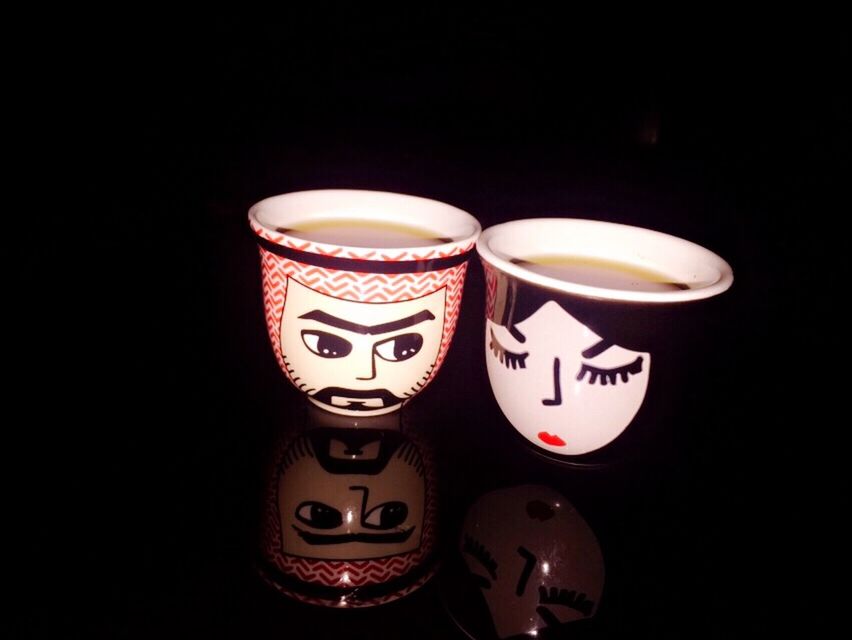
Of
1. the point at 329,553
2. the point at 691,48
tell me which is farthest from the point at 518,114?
the point at 329,553

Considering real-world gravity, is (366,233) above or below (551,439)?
above

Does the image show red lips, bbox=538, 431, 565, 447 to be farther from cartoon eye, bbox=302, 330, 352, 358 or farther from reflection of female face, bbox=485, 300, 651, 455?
cartoon eye, bbox=302, 330, 352, 358

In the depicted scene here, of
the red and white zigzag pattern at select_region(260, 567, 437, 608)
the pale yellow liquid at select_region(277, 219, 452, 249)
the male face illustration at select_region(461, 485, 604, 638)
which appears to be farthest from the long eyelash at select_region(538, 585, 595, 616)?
the pale yellow liquid at select_region(277, 219, 452, 249)

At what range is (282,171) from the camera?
0.83 m

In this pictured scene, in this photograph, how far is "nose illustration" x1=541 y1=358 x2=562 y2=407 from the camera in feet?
1.87

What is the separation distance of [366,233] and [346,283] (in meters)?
0.13

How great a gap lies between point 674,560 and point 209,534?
417 mm

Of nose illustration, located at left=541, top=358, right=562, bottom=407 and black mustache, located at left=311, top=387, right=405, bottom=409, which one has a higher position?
nose illustration, located at left=541, top=358, right=562, bottom=407

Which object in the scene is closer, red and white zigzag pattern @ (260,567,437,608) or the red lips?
red and white zigzag pattern @ (260,567,437,608)

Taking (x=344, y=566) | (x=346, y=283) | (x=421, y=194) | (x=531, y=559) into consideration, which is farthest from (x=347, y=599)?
(x=421, y=194)

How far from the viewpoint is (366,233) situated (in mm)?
700

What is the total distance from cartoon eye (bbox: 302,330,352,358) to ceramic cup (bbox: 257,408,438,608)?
0.11 m

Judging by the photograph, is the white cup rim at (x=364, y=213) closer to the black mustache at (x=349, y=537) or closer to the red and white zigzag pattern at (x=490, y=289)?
the red and white zigzag pattern at (x=490, y=289)

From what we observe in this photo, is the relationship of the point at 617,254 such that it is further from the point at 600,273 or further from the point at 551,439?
the point at 551,439
